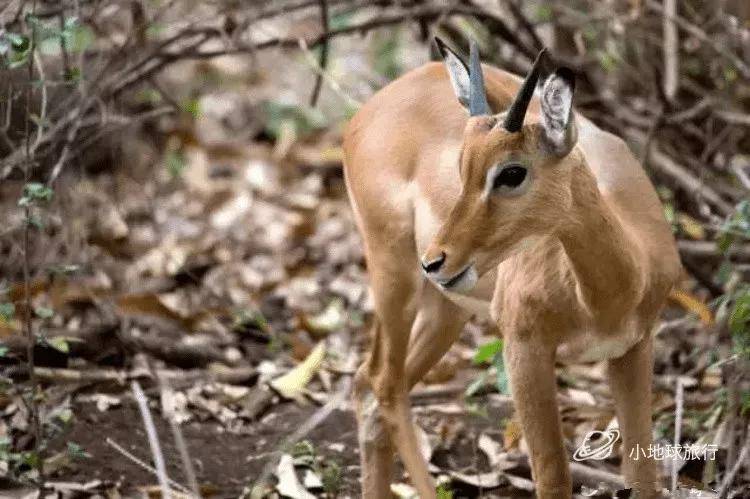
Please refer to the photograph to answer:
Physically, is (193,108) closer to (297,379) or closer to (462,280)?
(297,379)

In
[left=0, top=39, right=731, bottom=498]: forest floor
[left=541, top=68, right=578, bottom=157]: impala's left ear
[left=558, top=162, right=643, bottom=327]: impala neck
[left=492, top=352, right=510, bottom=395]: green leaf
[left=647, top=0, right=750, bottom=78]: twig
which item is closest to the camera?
[left=541, top=68, right=578, bottom=157]: impala's left ear

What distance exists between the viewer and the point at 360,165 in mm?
5055

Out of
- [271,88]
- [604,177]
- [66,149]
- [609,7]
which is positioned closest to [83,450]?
[66,149]

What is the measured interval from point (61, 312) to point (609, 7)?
327 cm

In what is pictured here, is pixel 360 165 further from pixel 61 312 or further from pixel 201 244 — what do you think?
pixel 201 244

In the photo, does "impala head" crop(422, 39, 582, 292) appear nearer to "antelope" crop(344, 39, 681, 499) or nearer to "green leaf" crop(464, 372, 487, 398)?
"antelope" crop(344, 39, 681, 499)

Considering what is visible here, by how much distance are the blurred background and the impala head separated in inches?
33.6

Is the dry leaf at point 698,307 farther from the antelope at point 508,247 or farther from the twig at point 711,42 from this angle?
the twig at point 711,42

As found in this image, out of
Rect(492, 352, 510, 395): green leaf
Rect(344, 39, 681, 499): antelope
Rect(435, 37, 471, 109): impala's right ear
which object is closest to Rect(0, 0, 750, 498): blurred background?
Rect(492, 352, 510, 395): green leaf

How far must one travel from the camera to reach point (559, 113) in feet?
12.5

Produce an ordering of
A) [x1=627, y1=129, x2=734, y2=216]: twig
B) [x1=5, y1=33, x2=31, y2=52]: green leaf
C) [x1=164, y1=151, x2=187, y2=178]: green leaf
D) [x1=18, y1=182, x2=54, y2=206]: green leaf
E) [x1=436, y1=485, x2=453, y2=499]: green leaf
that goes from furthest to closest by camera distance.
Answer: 1. [x1=164, y1=151, x2=187, y2=178]: green leaf
2. [x1=627, y1=129, x2=734, y2=216]: twig
3. [x1=436, y1=485, x2=453, y2=499]: green leaf
4. [x1=18, y1=182, x2=54, y2=206]: green leaf
5. [x1=5, y1=33, x2=31, y2=52]: green leaf

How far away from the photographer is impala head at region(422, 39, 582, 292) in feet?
12.5

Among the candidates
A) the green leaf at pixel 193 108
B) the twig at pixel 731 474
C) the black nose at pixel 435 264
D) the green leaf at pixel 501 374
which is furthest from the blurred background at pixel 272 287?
the black nose at pixel 435 264

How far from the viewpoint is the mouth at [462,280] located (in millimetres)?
3865
